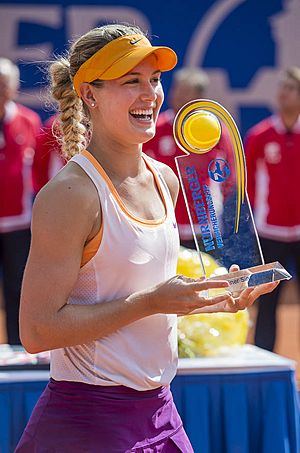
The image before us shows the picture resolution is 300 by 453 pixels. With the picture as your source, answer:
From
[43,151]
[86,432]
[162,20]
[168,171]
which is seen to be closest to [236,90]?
[162,20]

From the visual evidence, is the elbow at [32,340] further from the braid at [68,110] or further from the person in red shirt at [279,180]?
the person in red shirt at [279,180]

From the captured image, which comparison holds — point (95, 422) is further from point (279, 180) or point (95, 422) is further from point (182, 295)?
point (279, 180)

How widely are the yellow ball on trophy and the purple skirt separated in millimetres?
602

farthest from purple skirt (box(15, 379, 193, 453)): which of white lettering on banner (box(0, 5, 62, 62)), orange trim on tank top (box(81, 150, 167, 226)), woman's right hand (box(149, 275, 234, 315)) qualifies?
white lettering on banner (box(0, 5, 62, 62))

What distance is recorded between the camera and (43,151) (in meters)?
6.42

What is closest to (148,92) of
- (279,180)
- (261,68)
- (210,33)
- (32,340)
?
(32,340)

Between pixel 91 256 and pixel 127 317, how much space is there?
0.52 ft

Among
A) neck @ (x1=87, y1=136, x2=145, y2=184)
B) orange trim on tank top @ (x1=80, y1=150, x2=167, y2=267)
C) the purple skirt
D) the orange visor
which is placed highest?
the orange visor

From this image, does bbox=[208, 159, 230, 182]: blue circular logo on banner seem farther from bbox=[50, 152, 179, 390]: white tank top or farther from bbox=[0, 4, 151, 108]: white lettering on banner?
bbox=[0, 4, 151, 108]: white lettering on banner

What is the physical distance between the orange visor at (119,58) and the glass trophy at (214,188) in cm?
17

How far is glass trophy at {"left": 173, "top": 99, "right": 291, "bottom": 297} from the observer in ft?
7.79

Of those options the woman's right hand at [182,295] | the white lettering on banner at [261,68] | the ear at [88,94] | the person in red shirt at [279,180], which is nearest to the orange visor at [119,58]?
the ear at [88,94]

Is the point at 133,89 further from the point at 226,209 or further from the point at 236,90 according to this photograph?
the point at 236,90

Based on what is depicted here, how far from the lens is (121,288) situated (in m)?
2.24
